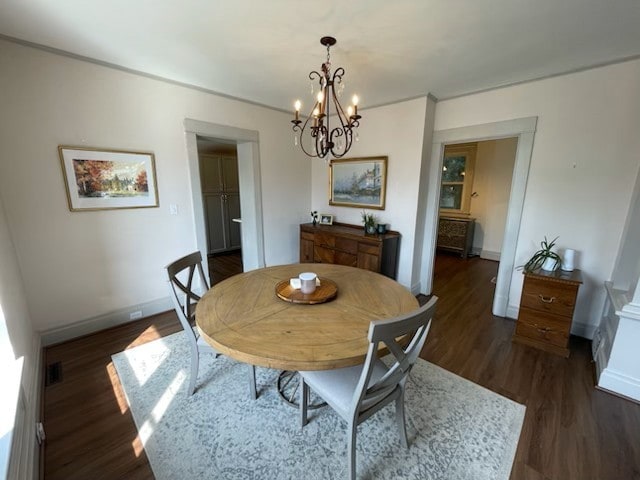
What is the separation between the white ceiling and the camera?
1.56 metres

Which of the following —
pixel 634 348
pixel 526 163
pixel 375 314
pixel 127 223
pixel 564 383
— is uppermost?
pixel 526 163

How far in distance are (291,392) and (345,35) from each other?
2569 millimetres

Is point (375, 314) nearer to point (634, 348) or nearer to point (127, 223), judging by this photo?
point (634, 348)

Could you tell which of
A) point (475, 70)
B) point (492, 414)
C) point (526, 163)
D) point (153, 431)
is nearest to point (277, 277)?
point (153, 431)

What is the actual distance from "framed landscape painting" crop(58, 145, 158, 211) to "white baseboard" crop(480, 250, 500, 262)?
5.79 meters

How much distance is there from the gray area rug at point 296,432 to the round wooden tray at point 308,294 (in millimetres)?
774

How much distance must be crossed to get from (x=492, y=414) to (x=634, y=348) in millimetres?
1128

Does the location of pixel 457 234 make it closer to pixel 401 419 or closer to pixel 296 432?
pixel 401 419

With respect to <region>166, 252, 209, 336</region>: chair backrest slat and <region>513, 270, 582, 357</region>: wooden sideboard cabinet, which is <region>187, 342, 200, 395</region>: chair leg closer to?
<region>166, 252, 209, 336</region>: chair backrest slat

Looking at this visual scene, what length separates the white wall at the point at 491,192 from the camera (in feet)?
16.6

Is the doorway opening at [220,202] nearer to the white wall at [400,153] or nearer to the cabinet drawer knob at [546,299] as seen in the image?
the white wall at [400,153]

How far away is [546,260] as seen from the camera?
254 centimetres

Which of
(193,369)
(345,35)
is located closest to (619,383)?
(193,369)

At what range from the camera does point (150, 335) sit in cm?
257
